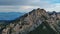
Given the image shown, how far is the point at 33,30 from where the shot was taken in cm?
9206

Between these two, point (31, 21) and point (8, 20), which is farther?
point (31, 21)

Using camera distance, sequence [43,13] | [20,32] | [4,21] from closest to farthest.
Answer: [20,32] → [4,21] → [43,13]

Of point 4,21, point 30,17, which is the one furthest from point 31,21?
point 4,21

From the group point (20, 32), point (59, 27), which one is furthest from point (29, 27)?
point (59, 27)

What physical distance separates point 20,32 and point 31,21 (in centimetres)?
1379

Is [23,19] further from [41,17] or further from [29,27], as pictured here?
[41,17]

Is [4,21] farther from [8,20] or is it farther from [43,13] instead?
[43,13]

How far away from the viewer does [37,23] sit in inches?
3784

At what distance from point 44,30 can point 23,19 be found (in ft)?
43.2

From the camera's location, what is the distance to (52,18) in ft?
310

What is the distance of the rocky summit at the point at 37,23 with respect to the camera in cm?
8988

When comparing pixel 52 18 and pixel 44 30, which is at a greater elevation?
pixel 52 18

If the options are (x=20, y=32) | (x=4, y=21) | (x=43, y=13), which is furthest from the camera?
(x=43, y=13)

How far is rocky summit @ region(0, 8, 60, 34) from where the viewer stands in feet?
295
